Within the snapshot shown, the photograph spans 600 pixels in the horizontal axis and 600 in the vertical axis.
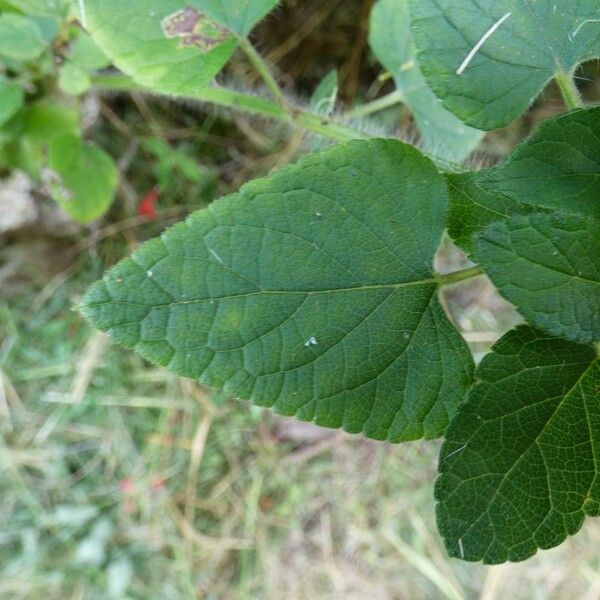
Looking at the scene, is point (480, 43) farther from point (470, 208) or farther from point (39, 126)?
point (39, 126)

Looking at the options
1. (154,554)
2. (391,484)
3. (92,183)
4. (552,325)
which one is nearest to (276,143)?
(92,183)

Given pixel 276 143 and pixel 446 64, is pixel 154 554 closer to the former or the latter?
pixel 276 143

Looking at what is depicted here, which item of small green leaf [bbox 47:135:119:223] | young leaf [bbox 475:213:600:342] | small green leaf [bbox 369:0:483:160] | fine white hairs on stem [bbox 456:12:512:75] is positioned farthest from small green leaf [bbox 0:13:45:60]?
young leaf [bbox 475:213:600:342]

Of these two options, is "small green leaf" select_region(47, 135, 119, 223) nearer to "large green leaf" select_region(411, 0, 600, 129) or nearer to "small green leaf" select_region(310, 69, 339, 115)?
"small green leaf" select_region(310, 69, 339, 115)

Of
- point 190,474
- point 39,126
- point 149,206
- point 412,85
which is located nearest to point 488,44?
point 412,85

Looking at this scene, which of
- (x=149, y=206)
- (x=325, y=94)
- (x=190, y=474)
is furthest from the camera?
(x=190, y=474)

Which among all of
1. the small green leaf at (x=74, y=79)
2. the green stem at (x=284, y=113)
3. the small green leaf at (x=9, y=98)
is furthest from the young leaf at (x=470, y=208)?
the small green leaf at (x=9, y=98)

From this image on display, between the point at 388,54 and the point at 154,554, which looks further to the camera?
the point at 154,554
